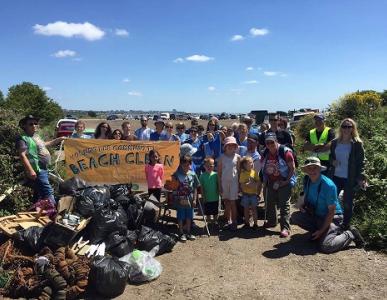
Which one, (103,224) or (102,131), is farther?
(102,131)

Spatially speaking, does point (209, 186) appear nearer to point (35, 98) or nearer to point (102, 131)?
point (102, 131)

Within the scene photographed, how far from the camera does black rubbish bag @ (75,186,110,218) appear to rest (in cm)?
650

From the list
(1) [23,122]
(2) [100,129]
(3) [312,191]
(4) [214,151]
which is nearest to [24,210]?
(1) [23,122]

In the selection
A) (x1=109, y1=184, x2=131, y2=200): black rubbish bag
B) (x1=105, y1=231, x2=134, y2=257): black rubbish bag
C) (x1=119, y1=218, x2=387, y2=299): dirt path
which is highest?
(x1=109, y1=184, x2=131, y2=200): black rubbish bag

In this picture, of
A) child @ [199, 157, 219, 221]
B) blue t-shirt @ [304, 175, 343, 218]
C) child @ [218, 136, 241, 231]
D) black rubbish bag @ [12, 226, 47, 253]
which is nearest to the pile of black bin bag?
black rubbish bag @ [12, 226, 47, 253]

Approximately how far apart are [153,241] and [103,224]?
0.84 meters

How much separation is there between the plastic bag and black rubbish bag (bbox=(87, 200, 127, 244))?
56 cm

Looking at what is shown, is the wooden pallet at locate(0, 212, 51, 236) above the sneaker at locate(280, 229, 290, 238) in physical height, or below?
above

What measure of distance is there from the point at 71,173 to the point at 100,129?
1180 millimetres

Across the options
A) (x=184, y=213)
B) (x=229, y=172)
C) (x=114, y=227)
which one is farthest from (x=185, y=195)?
(x=114, y=227)

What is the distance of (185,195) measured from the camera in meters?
7.30

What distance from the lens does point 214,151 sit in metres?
9.10

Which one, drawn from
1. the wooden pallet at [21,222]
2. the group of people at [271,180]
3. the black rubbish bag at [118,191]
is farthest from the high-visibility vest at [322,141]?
the wooden pallet at [21,222]

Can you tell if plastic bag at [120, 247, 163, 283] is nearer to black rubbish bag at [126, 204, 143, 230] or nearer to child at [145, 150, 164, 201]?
black rubbish bag at [126, 204, 143, 230]
